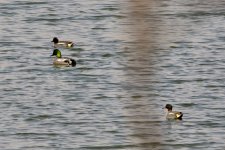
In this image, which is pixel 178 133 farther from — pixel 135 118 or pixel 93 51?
pixel 135 118

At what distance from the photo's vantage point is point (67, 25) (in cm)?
2683

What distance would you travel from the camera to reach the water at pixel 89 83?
53.7 feet

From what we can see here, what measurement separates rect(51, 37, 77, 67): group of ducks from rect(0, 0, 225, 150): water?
0.17m

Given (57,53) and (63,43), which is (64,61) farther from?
(63,43)

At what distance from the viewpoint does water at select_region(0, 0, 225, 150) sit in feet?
53.7

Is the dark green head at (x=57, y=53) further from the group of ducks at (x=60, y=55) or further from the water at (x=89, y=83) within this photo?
the water at (x=89, y=83)

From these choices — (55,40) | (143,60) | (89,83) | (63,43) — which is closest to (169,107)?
(89,83)

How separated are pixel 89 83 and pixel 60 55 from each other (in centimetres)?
374

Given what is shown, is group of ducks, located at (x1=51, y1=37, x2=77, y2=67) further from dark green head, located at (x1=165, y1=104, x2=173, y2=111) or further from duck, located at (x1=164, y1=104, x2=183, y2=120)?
duck, located at (x1=164, y1=104, x2=183, y2=120)

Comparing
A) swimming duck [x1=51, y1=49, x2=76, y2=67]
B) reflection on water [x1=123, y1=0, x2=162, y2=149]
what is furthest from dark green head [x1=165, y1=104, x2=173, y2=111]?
reflection on water [x1=123, y1=0, x2=162, y2=149]

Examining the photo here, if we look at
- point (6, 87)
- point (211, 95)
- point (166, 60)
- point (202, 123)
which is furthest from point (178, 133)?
point (166, 60)

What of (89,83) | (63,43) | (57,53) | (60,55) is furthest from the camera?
(63,43)

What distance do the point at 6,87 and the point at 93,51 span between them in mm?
3668

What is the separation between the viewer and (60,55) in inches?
946
